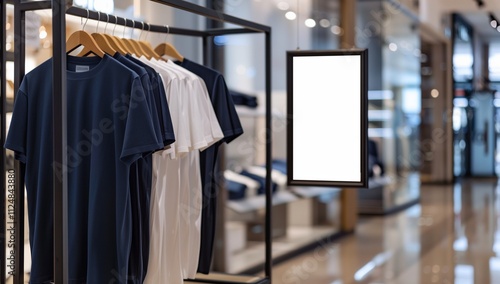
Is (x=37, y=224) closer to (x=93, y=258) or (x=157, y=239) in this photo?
(x=93, y=258)

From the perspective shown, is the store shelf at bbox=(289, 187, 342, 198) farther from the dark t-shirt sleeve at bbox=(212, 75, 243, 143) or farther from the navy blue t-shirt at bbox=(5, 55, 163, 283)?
the navy blue t-shirt at bbox=(5, 55, 163, 283)

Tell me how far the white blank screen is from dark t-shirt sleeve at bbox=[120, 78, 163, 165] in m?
1.14

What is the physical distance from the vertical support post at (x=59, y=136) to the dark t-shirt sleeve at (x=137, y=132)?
27 centimetres

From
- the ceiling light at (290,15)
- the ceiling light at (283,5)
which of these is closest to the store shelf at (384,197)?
the ceiling light at (290,15)

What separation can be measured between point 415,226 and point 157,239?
21.1 ft

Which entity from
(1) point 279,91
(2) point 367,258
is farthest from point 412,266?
(1) point 279,91

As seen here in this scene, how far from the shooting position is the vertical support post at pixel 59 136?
7.80 ft

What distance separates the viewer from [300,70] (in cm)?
362

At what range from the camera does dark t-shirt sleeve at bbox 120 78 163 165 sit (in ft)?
8.53

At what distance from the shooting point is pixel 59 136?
2379 mm

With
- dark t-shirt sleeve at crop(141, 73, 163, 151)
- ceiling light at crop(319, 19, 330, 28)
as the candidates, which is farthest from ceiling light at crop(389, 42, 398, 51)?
dark t-shirt sleeve at crop(141, 73, 163, 151)

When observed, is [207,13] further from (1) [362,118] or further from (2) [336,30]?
(2) [336,30]

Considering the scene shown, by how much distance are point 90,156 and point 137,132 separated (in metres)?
0.23

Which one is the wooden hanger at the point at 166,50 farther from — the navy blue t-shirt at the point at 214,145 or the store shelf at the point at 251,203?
the store shelf at the point at 251,203
